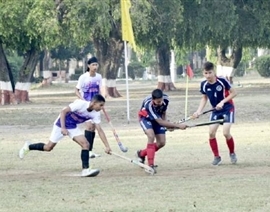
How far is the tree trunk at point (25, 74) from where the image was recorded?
4256cm

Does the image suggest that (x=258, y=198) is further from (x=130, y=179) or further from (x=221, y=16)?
(x=221, y=16)

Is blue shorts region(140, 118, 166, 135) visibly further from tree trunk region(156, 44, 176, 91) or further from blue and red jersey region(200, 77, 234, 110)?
tree trunk region(156, 44, 176, 91)

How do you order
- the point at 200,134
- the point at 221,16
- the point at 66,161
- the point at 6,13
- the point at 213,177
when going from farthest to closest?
the point at 221,16 → the point at 6,13 → the point at 200,134 → the point at 66,161 → the point at 213,177

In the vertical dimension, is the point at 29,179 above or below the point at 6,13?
below

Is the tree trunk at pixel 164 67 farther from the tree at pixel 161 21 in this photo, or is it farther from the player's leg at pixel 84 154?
the player's leg at pixel 84 154

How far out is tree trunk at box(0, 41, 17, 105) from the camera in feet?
136

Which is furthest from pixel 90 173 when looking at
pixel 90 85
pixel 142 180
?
pixel 90 85

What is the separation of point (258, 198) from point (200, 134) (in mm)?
13288

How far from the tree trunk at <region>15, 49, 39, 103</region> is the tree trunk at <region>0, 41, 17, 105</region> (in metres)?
0.58

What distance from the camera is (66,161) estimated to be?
1788 cm

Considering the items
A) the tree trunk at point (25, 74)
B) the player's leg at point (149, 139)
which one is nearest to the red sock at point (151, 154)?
the player's leg at point (149, 139)

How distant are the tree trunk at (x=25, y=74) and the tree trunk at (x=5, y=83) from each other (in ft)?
1.90

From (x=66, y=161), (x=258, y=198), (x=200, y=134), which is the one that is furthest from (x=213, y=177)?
(x=200, y=134)

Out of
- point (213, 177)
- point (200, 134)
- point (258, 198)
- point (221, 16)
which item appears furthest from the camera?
point (221, 16)
